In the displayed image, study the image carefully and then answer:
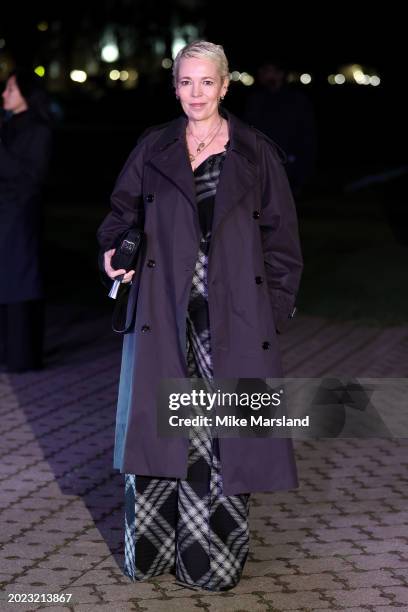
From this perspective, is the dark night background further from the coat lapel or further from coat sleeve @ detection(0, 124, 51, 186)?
coat sleeve @ detection(0, 124, 51, 186)

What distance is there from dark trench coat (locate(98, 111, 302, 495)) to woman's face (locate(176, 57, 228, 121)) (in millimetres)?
145

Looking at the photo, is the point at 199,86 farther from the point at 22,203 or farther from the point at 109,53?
the point at 109,53

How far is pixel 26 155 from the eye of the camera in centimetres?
1002

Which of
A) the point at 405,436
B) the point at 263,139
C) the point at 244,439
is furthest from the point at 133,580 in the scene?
the point at 405,436

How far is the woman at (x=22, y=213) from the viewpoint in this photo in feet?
32.8

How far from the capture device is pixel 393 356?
37.6ft

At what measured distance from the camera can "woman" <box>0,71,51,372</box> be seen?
10.0m

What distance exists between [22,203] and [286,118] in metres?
2.49

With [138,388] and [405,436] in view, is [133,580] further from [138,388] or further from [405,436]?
[405,436]

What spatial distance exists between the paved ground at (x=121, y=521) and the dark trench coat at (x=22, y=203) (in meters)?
0.69

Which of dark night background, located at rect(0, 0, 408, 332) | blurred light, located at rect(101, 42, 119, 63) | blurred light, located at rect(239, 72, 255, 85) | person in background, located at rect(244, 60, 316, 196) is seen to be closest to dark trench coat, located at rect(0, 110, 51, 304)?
dark night background, located at rect(0, 0, 408, 332)

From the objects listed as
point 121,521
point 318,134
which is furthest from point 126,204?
point 318,134

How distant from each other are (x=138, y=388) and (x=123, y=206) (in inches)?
27.9

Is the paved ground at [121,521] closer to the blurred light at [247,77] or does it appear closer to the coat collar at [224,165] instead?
the coat collar at [224,165]
